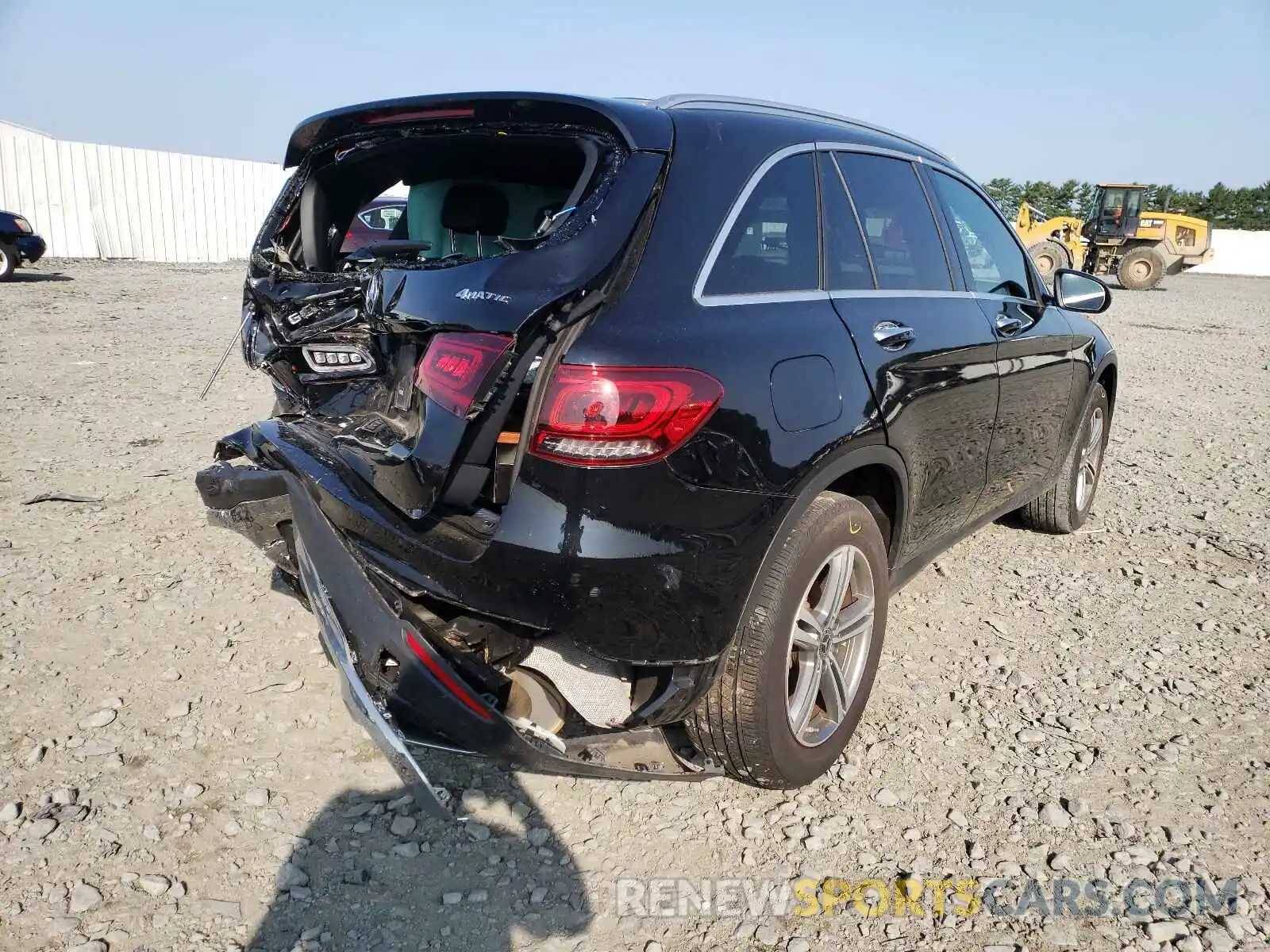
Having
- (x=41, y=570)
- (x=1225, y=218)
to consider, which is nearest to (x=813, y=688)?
(x=41, y=570)

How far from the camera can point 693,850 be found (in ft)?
7.79

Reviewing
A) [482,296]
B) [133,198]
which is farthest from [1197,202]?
[482,296]

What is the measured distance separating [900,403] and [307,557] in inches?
64.9

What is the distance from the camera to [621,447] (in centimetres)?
197

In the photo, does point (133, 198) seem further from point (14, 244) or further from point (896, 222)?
point (896, 222)

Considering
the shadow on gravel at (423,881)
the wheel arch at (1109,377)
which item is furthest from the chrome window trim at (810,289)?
the shadow on gravel at (423,881)

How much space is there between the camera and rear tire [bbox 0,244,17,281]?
1537 cm

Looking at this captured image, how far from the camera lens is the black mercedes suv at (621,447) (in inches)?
78.9

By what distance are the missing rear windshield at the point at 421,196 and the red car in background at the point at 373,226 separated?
28 mm

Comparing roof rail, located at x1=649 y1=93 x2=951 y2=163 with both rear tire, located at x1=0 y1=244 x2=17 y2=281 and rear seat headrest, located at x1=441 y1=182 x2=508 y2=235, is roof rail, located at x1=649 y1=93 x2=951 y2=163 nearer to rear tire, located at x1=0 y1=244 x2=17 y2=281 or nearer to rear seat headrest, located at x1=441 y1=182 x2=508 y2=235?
rear seat headrest, located at x1=441 y1=182 x2=508 y2=235

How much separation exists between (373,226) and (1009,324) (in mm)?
4049

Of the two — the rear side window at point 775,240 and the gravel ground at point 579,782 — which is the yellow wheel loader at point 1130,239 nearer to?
the gravel ground at point 579,782

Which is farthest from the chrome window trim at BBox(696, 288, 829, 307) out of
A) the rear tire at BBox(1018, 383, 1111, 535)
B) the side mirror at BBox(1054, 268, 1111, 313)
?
the rear tire at BBox(1018, 383, 1111, 535)

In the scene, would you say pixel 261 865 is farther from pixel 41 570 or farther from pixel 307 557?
pixel 41 570
